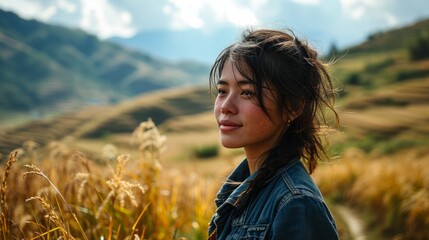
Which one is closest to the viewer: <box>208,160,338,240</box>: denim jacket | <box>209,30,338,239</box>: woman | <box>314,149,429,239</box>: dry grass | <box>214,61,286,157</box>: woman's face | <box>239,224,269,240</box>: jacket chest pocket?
<box>208,160,338,240</box>: denim jacket

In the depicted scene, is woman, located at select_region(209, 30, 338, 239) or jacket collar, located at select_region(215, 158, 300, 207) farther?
jacket collar, located at select_region(215, 158, 300, 207)

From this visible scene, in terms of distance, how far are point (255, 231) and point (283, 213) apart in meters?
0.20

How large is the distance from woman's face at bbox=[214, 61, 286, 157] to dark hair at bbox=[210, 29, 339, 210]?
28 millimetres

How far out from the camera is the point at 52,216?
1.86 m

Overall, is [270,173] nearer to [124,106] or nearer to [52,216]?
[52,216]

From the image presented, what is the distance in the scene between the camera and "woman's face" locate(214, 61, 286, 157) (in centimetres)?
189

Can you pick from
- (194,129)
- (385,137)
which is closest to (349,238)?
(385,137)

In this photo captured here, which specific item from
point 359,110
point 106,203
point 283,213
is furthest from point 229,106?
point 359,110

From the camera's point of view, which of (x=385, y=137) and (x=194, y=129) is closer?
(x=385, y=137)

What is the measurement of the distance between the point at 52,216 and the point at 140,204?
1751mm

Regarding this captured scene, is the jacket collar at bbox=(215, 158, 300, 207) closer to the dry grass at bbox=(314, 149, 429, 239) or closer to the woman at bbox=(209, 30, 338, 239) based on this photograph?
the woman at bbox=(209, 30, 338, 239)

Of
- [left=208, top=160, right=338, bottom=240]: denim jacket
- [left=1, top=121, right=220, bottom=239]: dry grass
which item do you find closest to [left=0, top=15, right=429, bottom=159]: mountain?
[left=1, top=121, right=220, bottom=239]: dry grass

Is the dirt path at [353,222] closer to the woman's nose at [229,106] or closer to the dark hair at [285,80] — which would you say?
the dark hair at [285,80]

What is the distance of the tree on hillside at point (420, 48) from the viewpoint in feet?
201
